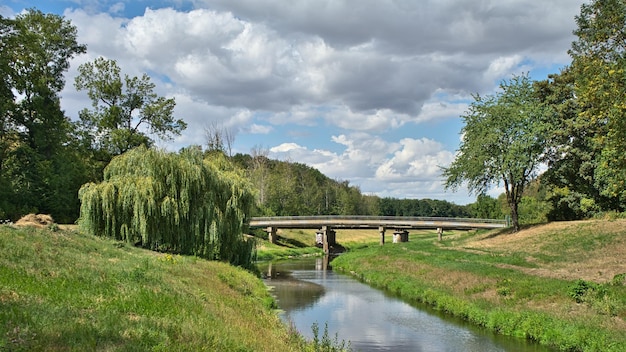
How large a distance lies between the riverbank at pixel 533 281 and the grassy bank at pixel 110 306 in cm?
965

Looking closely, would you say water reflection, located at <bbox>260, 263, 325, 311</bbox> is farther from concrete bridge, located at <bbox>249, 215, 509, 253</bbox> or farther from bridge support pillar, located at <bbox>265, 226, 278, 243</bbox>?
bridge support pillar, located at <bbox>265, 226, 278, 243</bbox>

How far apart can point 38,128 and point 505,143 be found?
141ft

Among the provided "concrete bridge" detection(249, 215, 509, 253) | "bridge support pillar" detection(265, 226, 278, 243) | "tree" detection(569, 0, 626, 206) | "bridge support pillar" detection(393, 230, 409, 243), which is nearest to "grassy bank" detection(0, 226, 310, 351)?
"tree" detection(569, 0, 626, 206)

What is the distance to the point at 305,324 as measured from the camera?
21875 mm

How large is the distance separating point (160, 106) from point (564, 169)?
134 feet

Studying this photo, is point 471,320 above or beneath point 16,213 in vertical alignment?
beneath

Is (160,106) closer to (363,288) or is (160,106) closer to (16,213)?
(16,213)

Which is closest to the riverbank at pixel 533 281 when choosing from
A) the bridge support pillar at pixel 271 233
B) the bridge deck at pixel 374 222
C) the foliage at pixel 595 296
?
the foliage at pixel 595 296

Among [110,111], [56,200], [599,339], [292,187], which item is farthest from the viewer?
[292,187]

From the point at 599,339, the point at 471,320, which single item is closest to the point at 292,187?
the point at 471,320

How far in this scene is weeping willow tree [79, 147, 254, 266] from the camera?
2900 cm

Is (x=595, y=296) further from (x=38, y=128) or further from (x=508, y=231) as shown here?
(x=38, y=128)

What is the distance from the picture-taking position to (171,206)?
29.5 meters

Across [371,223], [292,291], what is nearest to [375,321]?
[292,291]
